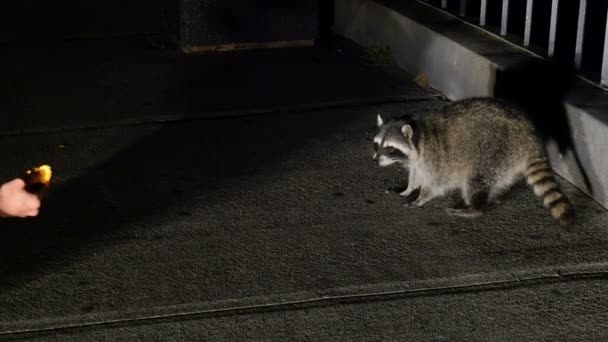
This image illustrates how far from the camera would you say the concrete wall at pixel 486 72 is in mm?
5461

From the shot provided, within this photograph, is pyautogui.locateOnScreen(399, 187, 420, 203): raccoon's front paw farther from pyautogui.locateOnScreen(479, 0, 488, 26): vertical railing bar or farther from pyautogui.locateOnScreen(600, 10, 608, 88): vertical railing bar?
pyautogui.locateOnScreen(479, 0, 488, 26): vertical railing bar

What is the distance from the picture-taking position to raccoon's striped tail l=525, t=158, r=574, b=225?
5.05 metres

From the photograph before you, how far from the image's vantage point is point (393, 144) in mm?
5492

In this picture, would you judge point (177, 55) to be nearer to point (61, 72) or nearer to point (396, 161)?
point (61, 72)

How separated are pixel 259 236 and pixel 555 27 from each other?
7.98 ft

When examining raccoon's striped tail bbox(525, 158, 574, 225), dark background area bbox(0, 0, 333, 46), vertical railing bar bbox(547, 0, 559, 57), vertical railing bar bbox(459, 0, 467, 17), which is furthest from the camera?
dark background area bbox(0, 0, 333, 46)

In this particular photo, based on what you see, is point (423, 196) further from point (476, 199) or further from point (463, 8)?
point (463, 8)

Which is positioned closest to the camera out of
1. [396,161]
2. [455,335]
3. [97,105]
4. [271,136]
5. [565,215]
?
[455,335]

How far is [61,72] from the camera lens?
27.2 ft

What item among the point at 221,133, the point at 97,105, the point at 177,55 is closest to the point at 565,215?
the point at 221,133

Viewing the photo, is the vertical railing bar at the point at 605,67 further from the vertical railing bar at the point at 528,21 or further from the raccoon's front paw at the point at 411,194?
the raccoon's front paw at the point at 411,194

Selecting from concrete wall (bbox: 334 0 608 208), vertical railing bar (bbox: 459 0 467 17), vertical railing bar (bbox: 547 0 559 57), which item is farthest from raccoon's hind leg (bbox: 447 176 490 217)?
vertical railing bar (bbox: 459 0 467 17)

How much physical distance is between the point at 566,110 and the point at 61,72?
4.30m

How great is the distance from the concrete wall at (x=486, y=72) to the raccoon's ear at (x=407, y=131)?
0.90 m
